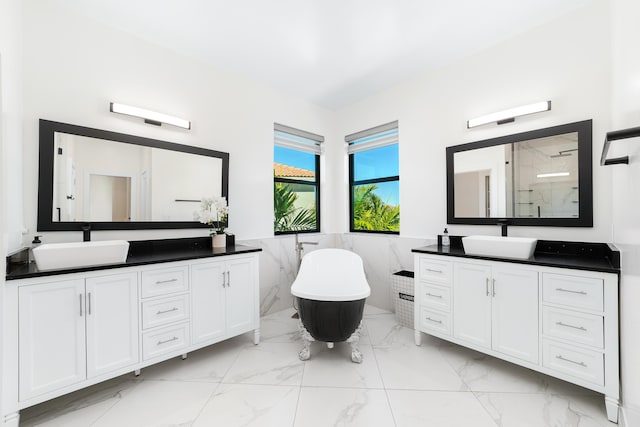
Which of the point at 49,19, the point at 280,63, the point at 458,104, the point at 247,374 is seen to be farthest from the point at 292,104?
the point at 247,374

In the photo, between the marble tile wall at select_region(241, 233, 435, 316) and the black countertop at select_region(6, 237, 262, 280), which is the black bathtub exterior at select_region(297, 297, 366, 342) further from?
the marble tile wall at select_region(241, 233, 435, 316)

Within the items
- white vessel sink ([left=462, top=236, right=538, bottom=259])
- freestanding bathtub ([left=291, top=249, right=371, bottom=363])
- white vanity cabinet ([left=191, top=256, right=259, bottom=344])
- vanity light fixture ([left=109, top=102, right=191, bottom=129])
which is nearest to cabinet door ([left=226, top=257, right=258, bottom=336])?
white vanity cabinet ([left=191, top=256, right=259, bottom=344])

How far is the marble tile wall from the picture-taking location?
3020 mm

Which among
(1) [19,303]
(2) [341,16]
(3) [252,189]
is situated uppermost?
(2) [341,16]

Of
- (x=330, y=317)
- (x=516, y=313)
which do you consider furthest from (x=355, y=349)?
(x=516, y=313)

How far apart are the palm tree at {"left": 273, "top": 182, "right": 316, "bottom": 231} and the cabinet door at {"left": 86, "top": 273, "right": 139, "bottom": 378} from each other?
174 cm

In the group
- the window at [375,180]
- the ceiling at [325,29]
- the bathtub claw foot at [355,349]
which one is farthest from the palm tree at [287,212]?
the bathtub claw foot at [355,349]

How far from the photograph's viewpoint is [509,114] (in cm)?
223

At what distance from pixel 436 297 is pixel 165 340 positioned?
212cm

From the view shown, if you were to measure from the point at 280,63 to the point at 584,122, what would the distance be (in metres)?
2.59

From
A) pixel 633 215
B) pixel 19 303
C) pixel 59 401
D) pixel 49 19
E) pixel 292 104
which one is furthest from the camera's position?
pixel 292 104

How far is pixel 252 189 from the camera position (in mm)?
2977

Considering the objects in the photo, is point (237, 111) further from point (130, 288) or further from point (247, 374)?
point (247, 374)

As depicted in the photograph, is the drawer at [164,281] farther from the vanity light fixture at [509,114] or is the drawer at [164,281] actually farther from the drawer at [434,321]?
the vanity light fixture at [509,114]
